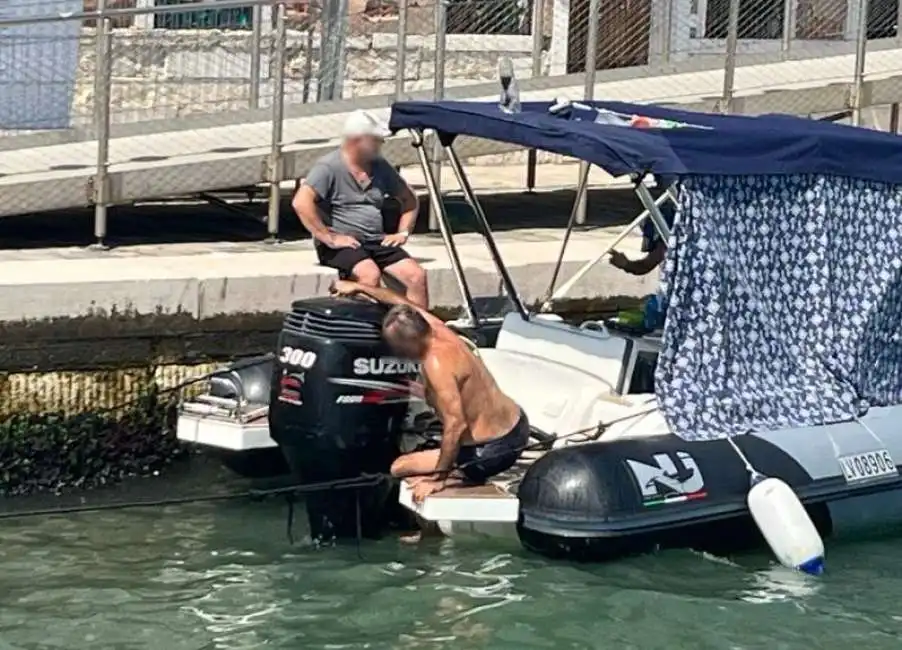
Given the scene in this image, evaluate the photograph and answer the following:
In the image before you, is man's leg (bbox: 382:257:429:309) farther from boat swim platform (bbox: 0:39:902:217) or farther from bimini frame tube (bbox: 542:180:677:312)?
boat swim platform (bbox: 0:39:902:217)

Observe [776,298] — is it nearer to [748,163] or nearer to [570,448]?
[748,163]

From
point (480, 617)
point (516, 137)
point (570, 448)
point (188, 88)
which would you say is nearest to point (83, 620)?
point (480, 617)

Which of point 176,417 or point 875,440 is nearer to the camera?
point 875,440

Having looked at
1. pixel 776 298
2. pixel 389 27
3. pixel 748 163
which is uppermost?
pixel 389 27

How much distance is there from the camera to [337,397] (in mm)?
8258

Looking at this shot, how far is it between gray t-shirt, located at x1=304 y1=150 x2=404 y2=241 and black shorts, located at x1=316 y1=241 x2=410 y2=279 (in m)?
0.07

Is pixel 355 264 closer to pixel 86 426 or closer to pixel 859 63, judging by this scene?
pixel 86 426

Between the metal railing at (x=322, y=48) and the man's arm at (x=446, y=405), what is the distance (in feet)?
12.6

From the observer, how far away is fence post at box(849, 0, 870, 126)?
13.5 meters

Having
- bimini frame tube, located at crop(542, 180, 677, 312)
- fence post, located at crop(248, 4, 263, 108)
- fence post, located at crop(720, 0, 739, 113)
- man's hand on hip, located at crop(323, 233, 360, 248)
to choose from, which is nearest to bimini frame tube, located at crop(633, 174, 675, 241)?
bimini frame tube, located at crop(542, 180, 677, 312)

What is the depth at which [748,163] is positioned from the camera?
847cm

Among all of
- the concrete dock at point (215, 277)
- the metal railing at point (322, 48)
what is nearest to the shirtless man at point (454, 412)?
the concrete dock at point (215, 277)

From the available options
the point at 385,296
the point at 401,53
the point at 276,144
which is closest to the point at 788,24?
the point at 401,53

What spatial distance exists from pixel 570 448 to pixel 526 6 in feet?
25.4
